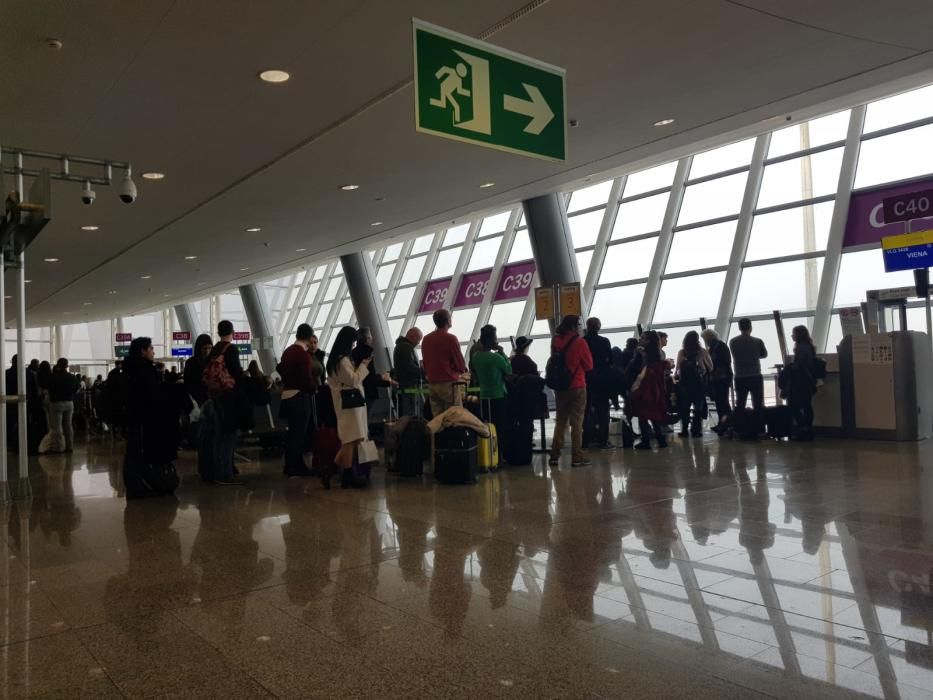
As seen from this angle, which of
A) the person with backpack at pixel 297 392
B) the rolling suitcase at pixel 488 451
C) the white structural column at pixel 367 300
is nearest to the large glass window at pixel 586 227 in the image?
the white structural column at pixel 367 300

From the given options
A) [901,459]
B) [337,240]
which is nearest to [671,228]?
[337,240]

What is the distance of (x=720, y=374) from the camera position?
9.93 meters

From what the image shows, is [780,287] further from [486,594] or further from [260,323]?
[260,323]

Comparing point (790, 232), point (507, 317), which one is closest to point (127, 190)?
point (790, 232)

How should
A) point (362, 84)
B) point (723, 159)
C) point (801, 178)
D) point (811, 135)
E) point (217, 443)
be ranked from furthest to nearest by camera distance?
point (723, 159), point (811, 135), point (801, 178), point (217, 443), point (362, 84)

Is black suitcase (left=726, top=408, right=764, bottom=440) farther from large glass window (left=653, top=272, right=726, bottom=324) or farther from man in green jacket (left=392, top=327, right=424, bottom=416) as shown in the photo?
man in green jacket (left=392, top=327, right=424, bottom=416)

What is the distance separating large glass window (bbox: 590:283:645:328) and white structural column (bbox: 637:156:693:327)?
0.20 meters

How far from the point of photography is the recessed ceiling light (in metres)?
6.07

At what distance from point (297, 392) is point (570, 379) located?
2823mm

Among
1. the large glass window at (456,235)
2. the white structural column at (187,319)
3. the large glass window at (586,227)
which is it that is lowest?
the white structural column at (187,319)

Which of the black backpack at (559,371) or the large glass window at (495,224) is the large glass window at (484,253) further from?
the black backpack at (559,371)

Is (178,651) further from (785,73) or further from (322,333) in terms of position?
(322,333)

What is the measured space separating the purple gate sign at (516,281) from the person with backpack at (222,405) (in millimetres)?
9920

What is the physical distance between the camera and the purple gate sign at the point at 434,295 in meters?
18.7
